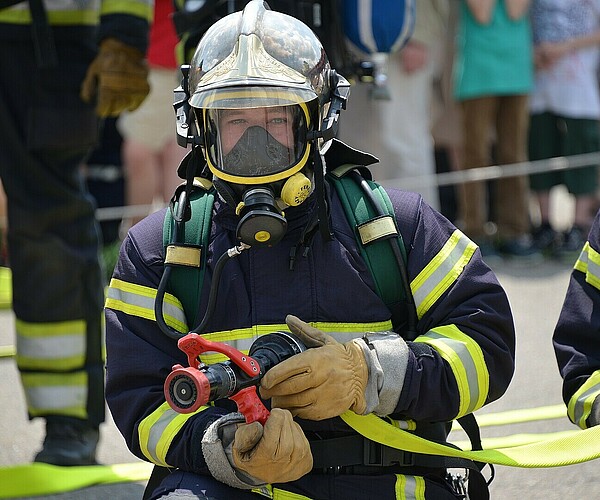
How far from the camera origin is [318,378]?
8.27ft

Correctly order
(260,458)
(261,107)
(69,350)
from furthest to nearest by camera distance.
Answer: (69,350), (261,107), (260,458)

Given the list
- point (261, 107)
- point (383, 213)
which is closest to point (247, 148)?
point (261, 107)

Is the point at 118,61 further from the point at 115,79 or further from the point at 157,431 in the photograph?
the point at 157,431

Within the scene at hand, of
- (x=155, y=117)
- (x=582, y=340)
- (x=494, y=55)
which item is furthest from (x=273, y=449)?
(x=494, y=55)

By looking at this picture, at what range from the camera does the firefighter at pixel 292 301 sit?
8.71 ft

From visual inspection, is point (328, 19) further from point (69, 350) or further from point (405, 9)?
point (69, 350)

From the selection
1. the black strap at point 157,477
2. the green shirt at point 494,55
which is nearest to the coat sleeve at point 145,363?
the black strap at point 157,477

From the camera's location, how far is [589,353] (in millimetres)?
2980

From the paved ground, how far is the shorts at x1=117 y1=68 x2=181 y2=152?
48.4 inches

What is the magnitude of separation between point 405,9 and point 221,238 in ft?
5.99

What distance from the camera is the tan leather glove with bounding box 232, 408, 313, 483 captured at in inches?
97.6

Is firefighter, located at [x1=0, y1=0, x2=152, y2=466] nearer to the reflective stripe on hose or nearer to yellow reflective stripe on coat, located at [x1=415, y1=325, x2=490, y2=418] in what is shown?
the reflective stripe on hose

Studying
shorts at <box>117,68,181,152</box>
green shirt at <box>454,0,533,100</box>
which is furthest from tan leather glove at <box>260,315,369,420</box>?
green shirt at <box>454,0,533,100</box>

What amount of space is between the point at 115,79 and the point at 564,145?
13.6ft
